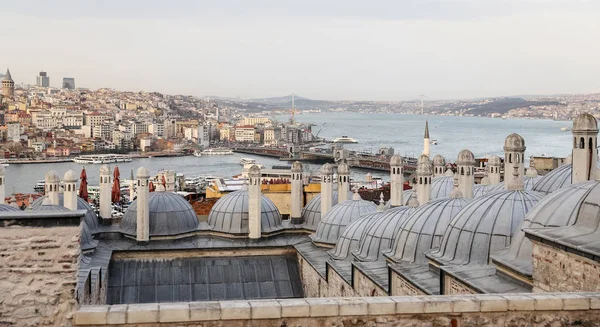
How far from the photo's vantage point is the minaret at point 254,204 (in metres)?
12.2

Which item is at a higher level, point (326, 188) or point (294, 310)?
point (294, 310)

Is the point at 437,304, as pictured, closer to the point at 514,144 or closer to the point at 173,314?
the point at 173,314

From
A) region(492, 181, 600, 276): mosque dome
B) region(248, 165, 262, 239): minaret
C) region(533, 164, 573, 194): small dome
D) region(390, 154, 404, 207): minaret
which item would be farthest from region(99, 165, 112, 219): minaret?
region(492, 181, 600, 276): mosque dome

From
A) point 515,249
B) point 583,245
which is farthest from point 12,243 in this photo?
point 515,249

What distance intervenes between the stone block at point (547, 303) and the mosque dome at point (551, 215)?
1.66 m

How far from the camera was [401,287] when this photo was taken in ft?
24.8

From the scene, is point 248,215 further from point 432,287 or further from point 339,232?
point 432,287

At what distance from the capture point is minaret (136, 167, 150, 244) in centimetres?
1202

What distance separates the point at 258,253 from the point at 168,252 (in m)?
1.66

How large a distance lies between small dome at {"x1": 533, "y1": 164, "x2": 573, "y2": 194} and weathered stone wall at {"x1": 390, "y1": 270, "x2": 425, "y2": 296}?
3728 millimetres

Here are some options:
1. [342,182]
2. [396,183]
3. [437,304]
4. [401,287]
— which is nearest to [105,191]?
[342,182]

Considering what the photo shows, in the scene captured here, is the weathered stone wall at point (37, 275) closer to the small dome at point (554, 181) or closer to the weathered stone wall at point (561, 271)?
the weathered stone wall at point (561, 271)

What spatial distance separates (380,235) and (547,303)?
5629 millimetres

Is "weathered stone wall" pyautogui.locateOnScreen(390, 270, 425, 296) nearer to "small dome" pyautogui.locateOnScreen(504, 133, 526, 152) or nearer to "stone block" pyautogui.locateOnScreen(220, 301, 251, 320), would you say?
"small dome" pyautogui.locateOnScreen(504, 133, 526, 152)
